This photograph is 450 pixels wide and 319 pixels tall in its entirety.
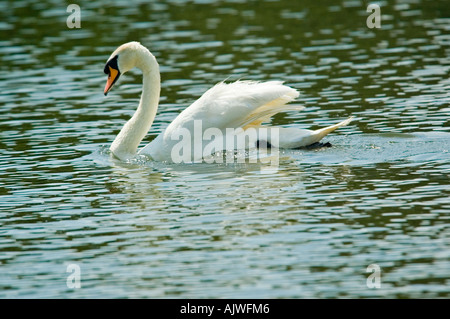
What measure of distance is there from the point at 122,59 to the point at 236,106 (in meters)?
2.39

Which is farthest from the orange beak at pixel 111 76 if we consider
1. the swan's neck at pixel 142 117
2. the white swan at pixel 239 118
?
the white swan at pixel 239 118

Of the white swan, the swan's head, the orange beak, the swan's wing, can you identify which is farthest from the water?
the swan's head

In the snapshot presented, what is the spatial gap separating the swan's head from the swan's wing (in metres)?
1.70

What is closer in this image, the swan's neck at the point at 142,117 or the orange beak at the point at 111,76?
the swan's neck at the point at 142,117

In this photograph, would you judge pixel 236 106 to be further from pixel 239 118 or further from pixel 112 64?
pixel 112 64

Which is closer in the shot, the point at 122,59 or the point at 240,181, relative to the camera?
the point at 240,181

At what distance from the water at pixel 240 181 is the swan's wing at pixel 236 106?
65 cm

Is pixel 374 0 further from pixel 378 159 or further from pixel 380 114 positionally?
pixel 378 159

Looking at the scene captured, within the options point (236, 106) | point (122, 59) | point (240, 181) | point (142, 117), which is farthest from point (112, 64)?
point (240, 181)

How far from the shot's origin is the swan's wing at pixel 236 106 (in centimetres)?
1269

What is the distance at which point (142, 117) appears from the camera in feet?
45.8

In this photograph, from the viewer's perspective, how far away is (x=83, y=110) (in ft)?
56.3

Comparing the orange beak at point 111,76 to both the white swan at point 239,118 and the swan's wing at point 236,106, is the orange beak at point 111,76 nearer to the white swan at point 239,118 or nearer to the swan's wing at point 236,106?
the white swan at point 239,118
